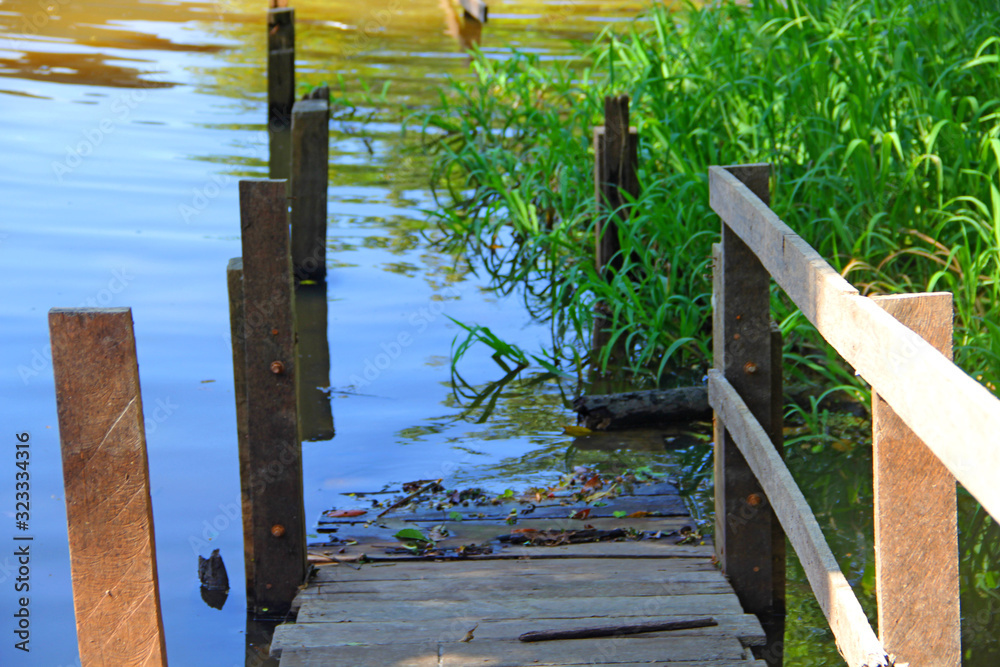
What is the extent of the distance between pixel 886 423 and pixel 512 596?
1.70 metres

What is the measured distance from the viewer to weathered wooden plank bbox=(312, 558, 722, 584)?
3363 millimetres

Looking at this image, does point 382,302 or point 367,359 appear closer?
point 367,359

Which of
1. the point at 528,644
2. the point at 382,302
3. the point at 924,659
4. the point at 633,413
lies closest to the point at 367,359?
the point at 382,302

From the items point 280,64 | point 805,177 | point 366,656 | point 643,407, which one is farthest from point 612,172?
point 280,64

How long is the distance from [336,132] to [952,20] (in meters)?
6.00

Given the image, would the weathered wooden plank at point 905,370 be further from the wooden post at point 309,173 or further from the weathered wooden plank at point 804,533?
the wooden post at point 309,173

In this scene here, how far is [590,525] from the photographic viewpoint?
3797 mm

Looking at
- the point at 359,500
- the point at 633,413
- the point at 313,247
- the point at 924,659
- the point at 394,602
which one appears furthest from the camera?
the point at 313,247

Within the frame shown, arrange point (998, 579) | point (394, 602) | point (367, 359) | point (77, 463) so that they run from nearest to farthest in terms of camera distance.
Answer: point (77, 463)
point (394, 602)
point (998, 579)
point (367, 359)

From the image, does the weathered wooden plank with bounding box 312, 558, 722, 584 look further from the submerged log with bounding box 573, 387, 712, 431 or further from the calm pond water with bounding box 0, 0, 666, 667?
the submerged log with bounding box 573, 387, 712, 431

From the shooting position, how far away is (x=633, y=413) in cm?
507

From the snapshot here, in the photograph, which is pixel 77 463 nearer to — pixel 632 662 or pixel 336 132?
pixel 632 662

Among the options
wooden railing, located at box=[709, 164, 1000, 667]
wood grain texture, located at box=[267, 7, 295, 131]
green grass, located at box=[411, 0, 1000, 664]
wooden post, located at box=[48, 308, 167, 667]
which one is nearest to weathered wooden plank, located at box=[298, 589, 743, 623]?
wooden railing, located at box=[709, 164, 1000, 667]

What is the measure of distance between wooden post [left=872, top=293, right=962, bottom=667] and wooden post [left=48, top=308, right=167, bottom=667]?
4.23 feet
